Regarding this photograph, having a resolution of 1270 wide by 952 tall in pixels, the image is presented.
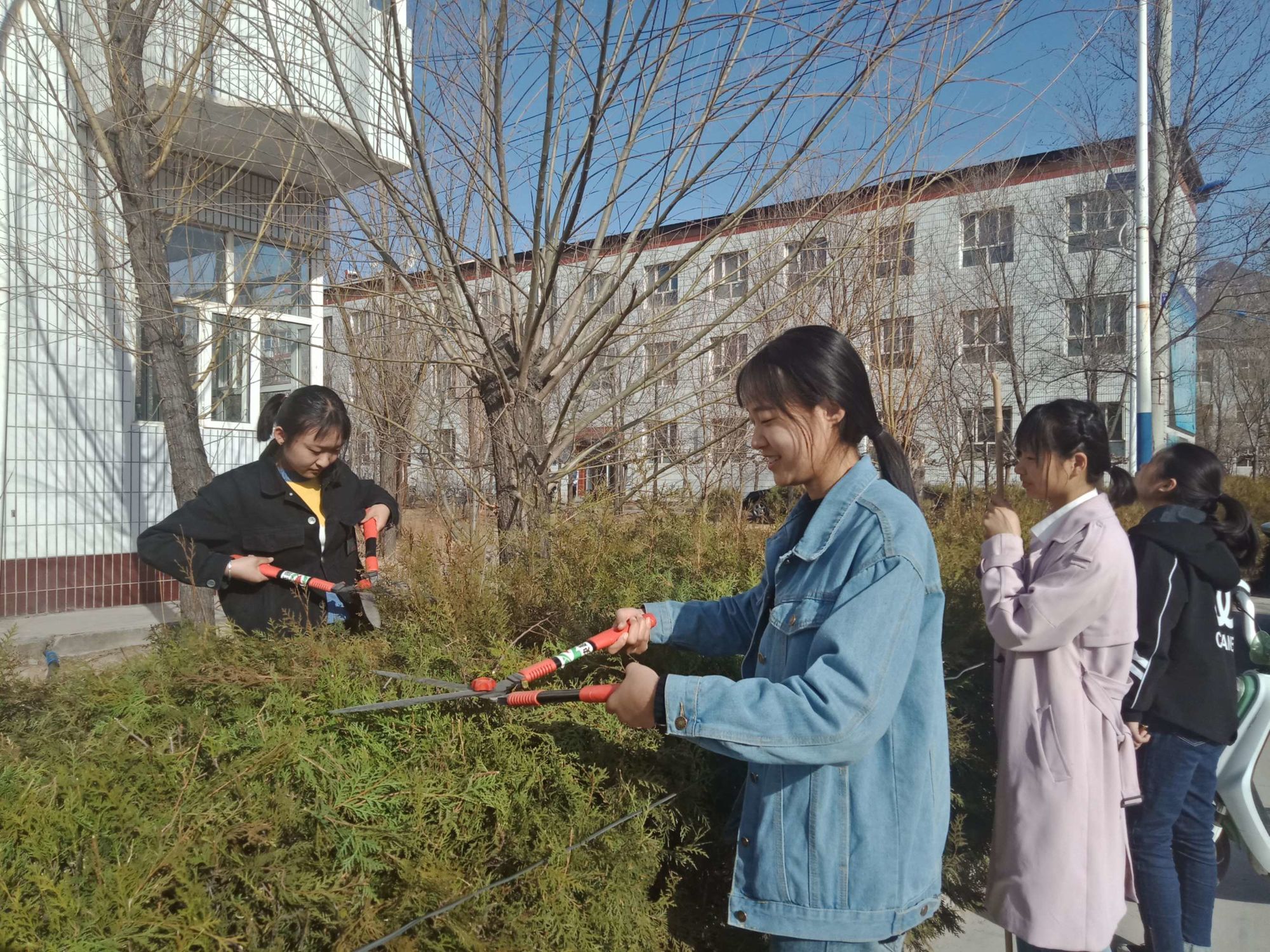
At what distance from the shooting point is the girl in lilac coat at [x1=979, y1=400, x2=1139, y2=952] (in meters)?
2.28

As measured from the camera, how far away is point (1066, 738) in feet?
7.67

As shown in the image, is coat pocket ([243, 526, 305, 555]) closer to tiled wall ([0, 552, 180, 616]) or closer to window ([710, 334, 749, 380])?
window ([710, 334, 749, 380])

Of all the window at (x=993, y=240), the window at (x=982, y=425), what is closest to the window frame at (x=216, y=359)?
the window at (x=993, y=240)

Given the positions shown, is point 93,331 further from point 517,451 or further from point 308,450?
point 517,451

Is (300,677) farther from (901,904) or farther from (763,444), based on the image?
(901,904)

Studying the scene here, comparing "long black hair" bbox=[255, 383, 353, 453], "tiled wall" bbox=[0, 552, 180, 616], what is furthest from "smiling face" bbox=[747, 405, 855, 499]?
"tiled wall" bbox=[0, 552, 180, 616]

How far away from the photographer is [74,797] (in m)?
1.43

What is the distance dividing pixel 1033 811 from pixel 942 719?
0.96 m

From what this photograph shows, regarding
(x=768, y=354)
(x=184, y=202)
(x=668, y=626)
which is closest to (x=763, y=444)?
(x=768, y=354)

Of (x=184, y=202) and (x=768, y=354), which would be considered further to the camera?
(x=184, y=202)

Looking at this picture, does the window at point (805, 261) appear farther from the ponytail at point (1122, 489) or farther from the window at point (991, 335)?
the window at point (991, 335)

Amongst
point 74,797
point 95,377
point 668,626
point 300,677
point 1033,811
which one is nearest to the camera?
point 74,797

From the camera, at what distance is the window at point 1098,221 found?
1388 centimetres

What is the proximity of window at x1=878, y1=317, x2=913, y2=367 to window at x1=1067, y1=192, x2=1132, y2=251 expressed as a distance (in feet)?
25.5
